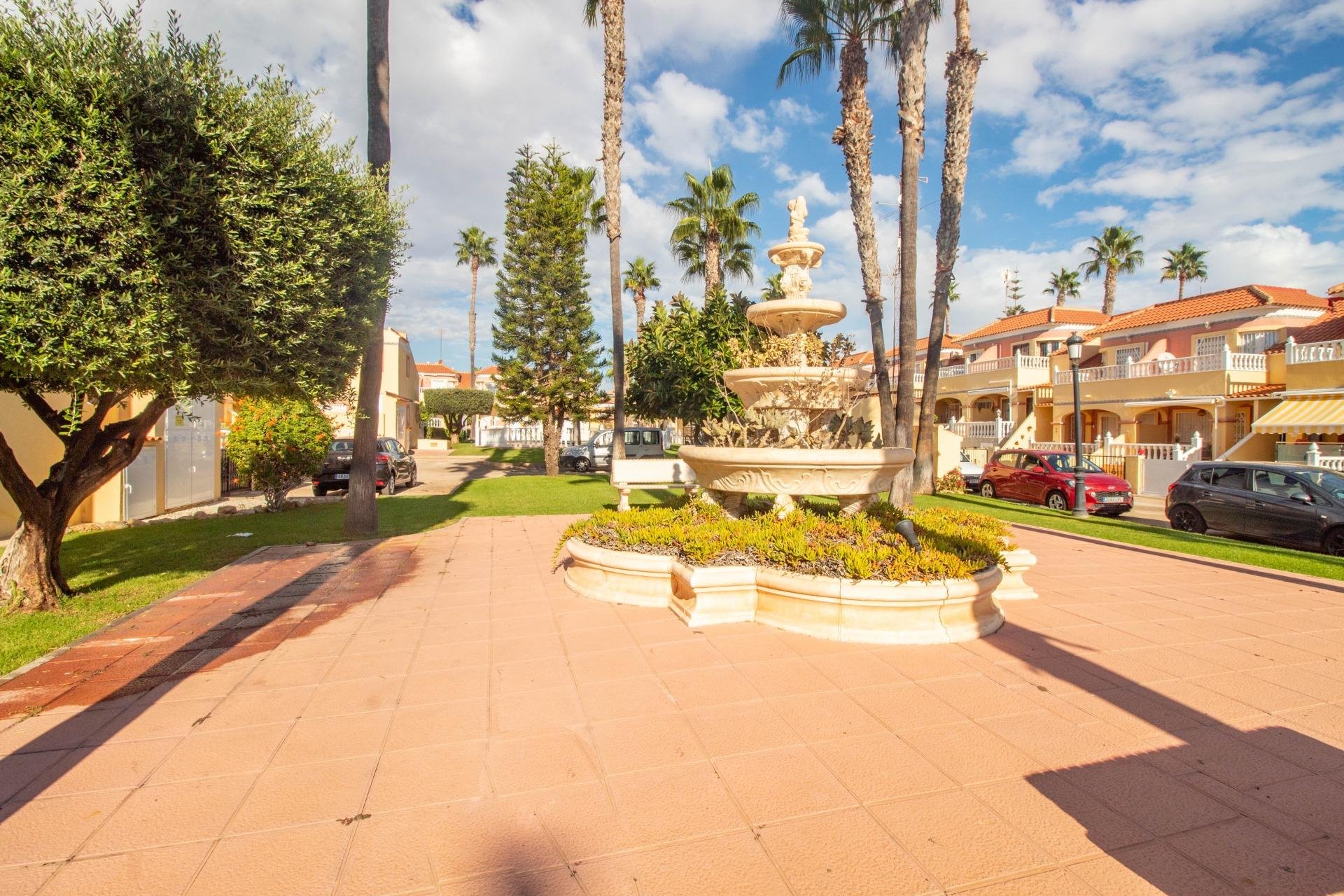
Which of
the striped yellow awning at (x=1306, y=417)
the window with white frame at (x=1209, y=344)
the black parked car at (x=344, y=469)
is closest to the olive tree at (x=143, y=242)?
the black parked car at (x=344, y=469)

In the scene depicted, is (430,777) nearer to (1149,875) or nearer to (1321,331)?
(1149,875)

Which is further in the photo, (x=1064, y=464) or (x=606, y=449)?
(x=606, y=449)

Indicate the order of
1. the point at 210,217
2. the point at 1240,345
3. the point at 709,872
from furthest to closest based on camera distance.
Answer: the point at 1240,345 < the point at 210,217 < the point at 709,872

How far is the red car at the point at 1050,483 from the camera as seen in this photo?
1513cm

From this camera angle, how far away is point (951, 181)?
53.2 feet

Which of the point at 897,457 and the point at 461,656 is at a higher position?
the point at 897,457

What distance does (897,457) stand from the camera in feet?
19.7

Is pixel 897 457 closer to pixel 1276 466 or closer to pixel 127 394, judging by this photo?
pixel 127 394

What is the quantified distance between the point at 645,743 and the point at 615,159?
17492mm

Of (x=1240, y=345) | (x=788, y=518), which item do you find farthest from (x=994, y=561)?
(x=1240, y=345)

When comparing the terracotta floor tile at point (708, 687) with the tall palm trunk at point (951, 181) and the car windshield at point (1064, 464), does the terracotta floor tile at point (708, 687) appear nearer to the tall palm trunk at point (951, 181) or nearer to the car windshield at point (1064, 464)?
the tall palm trunk at point (951, 181)

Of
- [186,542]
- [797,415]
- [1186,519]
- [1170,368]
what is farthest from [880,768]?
[1170,368]

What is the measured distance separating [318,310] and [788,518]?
4.78 metres

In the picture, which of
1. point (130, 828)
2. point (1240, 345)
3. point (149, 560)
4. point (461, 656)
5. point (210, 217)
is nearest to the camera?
point (130, 828)
